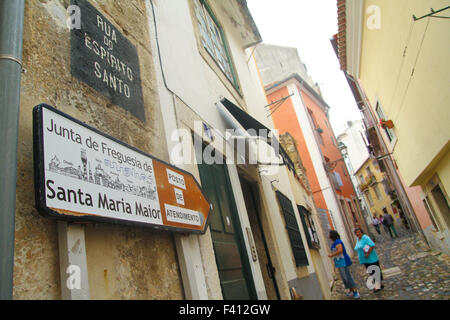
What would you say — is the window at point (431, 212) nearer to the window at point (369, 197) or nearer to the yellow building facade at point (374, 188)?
the yellow building facade at point (374, 188)

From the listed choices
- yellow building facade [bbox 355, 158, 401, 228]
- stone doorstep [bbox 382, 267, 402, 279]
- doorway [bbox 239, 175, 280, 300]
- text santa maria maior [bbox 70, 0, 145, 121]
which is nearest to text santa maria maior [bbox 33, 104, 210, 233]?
text santa maria maior [bbox 70, 0, 145, 121]

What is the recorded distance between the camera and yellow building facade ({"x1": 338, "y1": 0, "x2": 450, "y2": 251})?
5.04m

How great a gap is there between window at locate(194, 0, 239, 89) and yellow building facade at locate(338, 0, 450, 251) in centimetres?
322

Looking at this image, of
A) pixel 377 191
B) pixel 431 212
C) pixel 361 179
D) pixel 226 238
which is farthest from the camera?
pixel 361 179

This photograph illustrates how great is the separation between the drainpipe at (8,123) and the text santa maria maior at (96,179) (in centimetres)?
9

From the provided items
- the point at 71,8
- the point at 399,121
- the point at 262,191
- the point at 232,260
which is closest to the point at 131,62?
the point at 71,8

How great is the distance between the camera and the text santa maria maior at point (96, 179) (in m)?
1.27

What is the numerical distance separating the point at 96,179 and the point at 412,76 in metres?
6.79

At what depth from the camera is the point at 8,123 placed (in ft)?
3.97

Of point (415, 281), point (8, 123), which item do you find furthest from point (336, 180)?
point (8, 123)

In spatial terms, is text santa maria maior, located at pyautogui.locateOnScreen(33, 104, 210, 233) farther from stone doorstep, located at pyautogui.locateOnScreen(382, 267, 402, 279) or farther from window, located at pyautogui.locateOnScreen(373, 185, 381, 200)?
window, located at pyautogui.locateOnScreen(373, 185, 381, 200)

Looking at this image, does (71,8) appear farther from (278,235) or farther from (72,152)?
(278,235)

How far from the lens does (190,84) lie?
12.2 feet

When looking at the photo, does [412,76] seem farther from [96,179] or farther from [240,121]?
[96,179]
